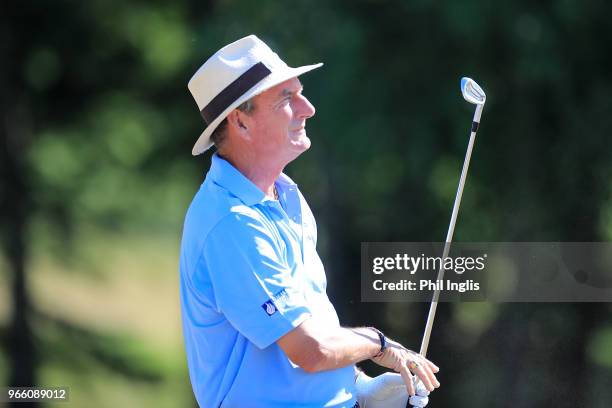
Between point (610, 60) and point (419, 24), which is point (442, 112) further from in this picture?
point (610, 60)

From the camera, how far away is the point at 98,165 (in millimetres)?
Result: 7113

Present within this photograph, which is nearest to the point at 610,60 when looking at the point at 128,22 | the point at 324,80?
the point at 324,80

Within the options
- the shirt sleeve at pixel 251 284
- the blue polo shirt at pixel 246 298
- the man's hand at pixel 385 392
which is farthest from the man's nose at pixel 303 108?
the man's hand at pixel 385 392

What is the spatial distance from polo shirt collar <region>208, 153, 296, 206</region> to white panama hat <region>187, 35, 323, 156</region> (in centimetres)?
12

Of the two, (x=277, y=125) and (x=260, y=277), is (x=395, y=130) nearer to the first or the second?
(x=277, y=125)

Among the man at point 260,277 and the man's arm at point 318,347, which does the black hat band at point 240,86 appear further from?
the man's arm at point 318,347

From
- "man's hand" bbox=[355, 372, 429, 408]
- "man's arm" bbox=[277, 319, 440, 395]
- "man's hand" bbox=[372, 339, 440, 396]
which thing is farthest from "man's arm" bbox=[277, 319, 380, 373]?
"man's hand" bbox=[355, 372, 429, 408]

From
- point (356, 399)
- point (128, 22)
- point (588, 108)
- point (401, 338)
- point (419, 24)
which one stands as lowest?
point (356, 399)

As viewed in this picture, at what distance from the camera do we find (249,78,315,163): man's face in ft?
6.98

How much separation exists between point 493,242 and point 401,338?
36.2 inches

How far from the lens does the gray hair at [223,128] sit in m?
2.14

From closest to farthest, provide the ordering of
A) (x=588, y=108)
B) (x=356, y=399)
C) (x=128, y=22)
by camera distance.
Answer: (x=356, y=399), (x=588, y=108), (x=128, y=22)

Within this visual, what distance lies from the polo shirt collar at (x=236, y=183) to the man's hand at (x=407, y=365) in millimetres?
434

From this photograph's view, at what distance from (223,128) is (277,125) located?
136 mm
